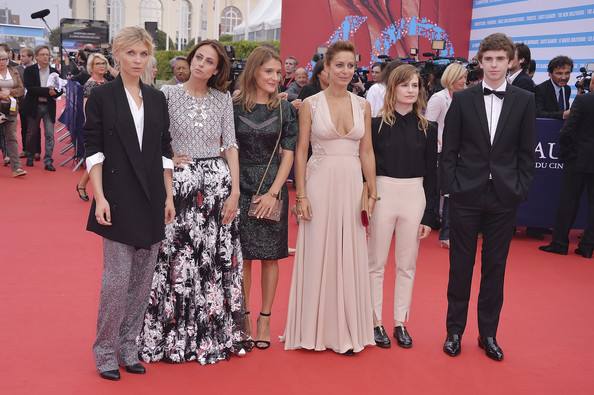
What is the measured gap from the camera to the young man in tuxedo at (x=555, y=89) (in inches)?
315

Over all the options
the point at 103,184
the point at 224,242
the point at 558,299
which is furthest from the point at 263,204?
the point at 558,299

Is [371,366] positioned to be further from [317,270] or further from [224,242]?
[224,242]

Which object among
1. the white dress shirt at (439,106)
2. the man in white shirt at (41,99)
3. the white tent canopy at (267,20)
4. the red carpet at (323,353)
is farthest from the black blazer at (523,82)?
the white tent canopy at (267,20)

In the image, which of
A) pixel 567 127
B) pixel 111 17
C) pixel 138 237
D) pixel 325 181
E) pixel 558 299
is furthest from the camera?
pixel 111 17

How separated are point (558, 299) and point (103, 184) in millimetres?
3739

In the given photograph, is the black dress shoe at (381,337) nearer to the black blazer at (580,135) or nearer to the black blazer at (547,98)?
the black blazer at (580,135)

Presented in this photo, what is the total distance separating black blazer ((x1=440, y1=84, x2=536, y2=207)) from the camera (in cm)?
414

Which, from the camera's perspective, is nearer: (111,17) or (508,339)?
(508,339)

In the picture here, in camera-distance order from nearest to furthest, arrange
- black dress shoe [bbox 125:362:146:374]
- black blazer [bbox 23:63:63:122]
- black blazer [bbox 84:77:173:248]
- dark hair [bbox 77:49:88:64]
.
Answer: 1. black blazer [bbox 84:77:173:248]
2. black dress shoe [bbox 125:362:146:374]
3. black blazer [bbox 23:63:63:122]
4. dark hair [bbox 77:49:88:64]

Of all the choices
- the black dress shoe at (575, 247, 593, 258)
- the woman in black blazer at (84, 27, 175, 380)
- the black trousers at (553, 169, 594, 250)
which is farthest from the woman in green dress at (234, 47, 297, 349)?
the black dress shoe at (575, 247, 593, 258)

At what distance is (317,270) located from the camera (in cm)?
427

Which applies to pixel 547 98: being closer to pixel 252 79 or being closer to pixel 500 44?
pixel 500 44

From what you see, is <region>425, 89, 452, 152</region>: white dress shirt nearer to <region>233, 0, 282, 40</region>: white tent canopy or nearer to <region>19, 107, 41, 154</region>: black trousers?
<region>19, 107, 41, 154</region>: black trousers

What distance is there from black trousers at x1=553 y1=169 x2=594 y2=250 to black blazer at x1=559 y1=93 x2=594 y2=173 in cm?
13
